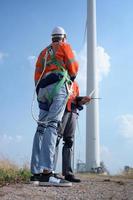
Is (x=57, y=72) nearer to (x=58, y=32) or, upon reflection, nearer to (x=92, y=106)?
(x=58, y=32)

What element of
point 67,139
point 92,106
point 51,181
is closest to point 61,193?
point 51,181

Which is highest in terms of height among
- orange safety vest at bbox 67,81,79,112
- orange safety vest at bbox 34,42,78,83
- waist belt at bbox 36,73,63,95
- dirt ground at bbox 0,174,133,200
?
orange safety vest at bbox 34,42,78,83

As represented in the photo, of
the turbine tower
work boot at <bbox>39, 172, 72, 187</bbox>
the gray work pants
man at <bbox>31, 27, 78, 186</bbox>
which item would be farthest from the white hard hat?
the turbine tower

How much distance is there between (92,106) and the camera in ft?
60.5

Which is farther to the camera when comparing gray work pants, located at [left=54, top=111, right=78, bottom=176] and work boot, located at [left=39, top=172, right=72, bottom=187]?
gray work pants, located at [left=54, top=111, right=78, bottom=176]

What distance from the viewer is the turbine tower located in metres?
18.2

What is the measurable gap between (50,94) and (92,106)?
42.3ft

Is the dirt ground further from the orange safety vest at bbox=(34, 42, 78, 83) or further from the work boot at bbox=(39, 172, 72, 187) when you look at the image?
the orange safety vest at bbox=(34, 42, 78, 83)

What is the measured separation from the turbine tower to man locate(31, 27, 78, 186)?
12.0 metres

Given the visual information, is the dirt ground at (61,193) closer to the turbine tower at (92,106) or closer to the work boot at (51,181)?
the work boot at (51,181)

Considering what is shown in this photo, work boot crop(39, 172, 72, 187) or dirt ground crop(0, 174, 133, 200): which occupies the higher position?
work boot crop(39, 172, 72, 187)

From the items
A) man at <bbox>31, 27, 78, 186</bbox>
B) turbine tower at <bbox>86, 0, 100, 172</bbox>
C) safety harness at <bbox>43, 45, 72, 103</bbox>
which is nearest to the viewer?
man at <bbox>31, 27, 78, 186</bbox>

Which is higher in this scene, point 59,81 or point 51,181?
point 59,81

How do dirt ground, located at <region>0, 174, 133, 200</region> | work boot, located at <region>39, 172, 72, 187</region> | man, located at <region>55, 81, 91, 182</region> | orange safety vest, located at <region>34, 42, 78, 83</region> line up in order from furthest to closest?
man, located at <region>55, 81, 91, 182</region>
orange safety vest, located at <region>34, 42, 78, 83</region>
work boot, located at <region>39, 172, 72, 187</region>
dirt ground, located at <region>0, 174, 133, 200</region>
